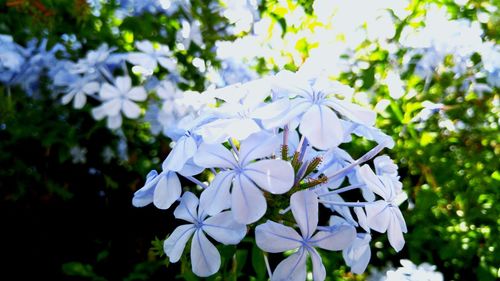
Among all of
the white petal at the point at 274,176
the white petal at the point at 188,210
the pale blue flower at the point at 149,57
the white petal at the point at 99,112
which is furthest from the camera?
the white petal at the point at 99,112

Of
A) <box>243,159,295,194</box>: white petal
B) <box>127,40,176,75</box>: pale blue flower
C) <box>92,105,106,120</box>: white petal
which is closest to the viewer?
<box>243,159,295,194</box>: white petal

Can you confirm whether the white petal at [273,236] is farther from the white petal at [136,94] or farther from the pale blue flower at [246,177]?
the white petal at [136,94]

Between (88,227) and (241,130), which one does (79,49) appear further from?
(241,130)

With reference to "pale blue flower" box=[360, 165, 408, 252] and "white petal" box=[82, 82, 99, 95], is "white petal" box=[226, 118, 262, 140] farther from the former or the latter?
"white petal" box=[82, 82, 99, 95]

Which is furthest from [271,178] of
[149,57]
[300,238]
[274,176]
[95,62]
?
[95,62]

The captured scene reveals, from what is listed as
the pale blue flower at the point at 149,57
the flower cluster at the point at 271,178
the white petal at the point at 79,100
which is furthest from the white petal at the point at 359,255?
the white petal at the point at 79,100

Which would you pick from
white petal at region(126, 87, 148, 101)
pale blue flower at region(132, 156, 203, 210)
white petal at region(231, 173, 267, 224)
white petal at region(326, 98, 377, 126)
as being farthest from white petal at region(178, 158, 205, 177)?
white petal at region(126, 87, 148, 101)
